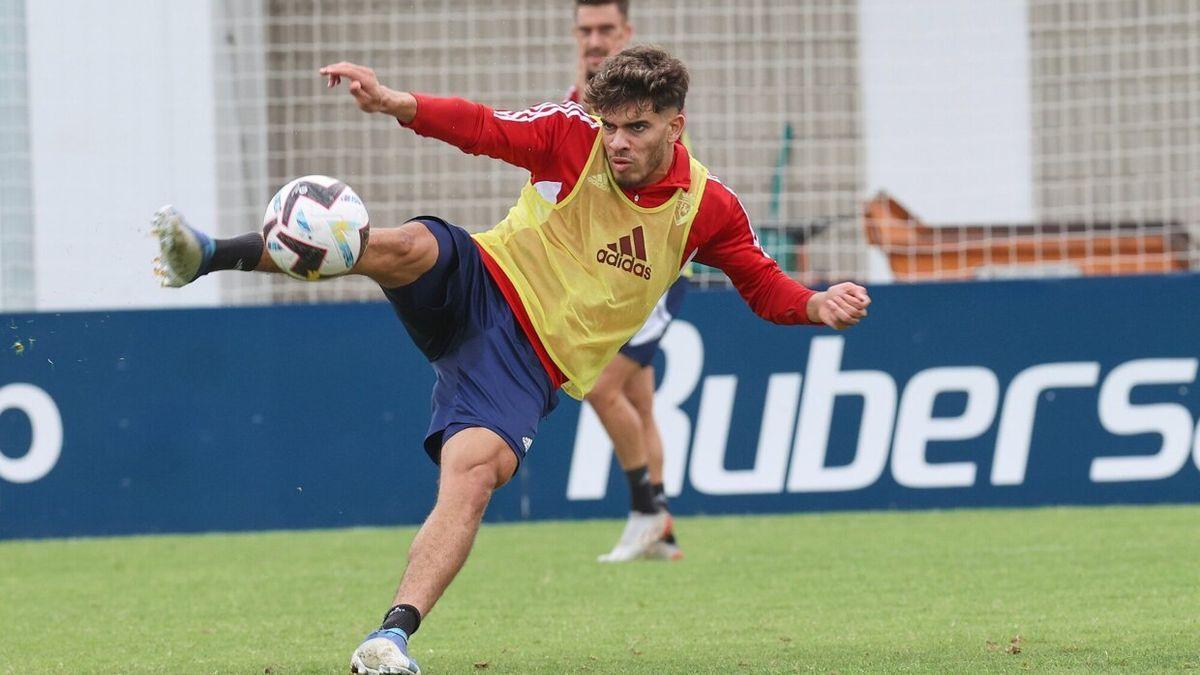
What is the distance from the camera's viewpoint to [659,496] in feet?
25.4

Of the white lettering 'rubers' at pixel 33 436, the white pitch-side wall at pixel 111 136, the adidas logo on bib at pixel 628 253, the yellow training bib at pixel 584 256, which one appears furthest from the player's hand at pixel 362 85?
the white pitch-side wall at pixel 111 136

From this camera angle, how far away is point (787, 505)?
30.4 feet

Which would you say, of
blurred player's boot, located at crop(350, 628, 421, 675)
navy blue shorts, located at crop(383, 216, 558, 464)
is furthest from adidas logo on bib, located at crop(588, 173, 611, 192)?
blurred player's boot, located at crop(350, 628, 421, 675)

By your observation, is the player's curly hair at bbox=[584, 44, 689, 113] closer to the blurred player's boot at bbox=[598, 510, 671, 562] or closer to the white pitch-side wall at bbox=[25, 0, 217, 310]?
the blurred player's boot at bbox=[598, 510, 671, 562]

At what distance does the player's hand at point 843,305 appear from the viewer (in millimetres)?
4750

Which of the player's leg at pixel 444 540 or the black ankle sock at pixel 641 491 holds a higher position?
the player's leg at pixel 444 540

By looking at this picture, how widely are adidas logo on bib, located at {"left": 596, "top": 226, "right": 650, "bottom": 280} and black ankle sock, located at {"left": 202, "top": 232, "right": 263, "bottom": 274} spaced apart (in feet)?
3.39

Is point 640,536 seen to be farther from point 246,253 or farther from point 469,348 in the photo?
point 246,253

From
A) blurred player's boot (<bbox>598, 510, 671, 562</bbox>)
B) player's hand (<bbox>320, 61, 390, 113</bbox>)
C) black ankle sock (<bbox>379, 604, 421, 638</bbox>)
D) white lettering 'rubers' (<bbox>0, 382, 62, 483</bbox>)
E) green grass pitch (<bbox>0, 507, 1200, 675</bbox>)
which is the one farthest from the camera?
white lettering 'rubers' (<bbox>0, 382, 62, 483</bbox>)

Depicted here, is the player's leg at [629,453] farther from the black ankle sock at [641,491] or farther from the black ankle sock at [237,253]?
the black ankle sock at [237,253]

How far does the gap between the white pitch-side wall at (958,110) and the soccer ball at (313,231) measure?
260 inches

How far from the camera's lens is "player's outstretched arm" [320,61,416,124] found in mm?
4473

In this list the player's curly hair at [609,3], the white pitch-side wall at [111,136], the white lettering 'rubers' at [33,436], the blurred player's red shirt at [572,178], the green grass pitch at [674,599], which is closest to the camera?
the blurred player's red shirt at [572,178]

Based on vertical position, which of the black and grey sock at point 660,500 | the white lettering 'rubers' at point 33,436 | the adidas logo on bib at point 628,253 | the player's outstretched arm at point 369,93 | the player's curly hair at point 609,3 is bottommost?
the black and grey sock at point 660,500
